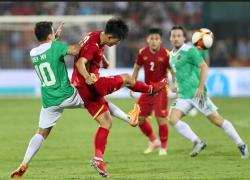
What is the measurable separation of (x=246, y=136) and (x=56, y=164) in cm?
516

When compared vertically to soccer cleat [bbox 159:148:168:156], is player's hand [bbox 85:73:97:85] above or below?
above

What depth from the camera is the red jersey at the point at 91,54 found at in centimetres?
1007

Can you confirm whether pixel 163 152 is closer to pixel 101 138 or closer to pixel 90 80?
pixel 101 138

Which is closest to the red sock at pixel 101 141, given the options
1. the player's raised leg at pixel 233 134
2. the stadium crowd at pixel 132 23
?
the player's raised leg at pixel 233 134

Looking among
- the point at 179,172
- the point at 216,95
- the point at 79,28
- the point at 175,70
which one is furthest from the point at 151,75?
the point at 79,28

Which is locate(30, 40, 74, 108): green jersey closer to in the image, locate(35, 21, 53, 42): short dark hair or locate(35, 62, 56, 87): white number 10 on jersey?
locate(35, 62, 56, 87): white number 10 on jersey

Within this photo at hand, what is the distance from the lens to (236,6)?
29.2 metres

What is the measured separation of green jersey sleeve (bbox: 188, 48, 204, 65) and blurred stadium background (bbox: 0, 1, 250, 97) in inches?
577

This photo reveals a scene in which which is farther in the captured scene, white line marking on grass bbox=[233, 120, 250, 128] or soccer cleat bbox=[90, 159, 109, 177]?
white line marking on grass bbox=[233, 120, 250, 128]

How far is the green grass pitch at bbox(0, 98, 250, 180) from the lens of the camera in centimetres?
1046

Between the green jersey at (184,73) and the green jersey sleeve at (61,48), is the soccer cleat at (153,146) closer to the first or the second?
the green jersey at (184,73)

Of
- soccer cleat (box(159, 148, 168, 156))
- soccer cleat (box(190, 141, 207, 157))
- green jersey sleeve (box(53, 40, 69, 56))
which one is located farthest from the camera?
soccer cleat (box(159, 148, 168, 156))

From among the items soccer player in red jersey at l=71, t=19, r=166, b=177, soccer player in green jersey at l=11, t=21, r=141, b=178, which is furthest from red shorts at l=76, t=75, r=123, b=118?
soccer player in green jersey at l=11, t=21, r=141, b=178

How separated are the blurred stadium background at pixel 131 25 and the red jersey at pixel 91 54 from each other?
1694 cm
